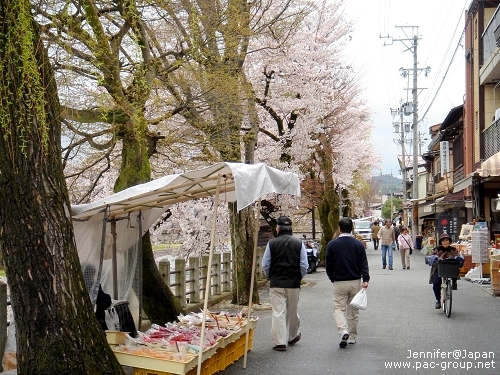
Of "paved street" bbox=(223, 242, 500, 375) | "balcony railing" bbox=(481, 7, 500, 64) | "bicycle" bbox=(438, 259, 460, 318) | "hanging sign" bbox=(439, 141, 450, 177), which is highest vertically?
Result: "balcony railing" bbox=(481, 7, 500, 64)

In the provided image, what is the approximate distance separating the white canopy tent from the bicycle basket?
4.76 meters

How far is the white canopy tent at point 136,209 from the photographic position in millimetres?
7242

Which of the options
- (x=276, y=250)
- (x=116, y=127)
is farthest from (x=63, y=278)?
(x=116, y=127)

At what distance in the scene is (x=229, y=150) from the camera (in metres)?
14.7

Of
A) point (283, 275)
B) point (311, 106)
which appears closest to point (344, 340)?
point (283, 275)

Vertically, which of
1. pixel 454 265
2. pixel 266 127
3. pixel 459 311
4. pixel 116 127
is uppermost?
pixel 266 127

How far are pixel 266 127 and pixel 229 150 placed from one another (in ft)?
37.9

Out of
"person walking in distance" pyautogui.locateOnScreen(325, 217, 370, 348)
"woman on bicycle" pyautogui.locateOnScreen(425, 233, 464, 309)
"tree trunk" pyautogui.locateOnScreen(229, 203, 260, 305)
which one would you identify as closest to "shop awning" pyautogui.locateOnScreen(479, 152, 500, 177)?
"woman on bicycle" pyautogui.locateOnScreen(425, 233, 464, 309)

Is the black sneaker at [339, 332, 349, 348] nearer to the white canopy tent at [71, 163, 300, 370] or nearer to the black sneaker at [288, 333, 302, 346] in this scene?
the black sneaker at [288, 333, 302, 346]

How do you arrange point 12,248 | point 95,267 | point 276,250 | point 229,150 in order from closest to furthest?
point 12,248
point 95,267
point 276,250
point 229,150

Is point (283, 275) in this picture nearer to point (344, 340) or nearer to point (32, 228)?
point (344, 340)

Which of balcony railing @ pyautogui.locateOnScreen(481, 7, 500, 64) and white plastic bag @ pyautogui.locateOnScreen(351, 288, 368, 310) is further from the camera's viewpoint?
balcony railing @ pyautogui.locateOnScreen(481, 7, 500, 64)

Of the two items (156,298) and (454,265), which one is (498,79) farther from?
(156,298)

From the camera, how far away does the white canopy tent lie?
23.8ft
